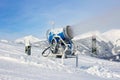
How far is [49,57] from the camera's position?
20.6 m

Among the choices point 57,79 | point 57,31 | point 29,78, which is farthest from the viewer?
point 57,31

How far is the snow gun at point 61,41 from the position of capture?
19.3 metres

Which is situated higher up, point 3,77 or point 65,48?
point 65,48

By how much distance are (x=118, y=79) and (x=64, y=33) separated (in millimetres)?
5304

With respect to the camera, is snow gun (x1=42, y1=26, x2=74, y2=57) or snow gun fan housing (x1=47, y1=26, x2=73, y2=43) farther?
snow gun (x1=42, y1=26, x2=74, y2=57)

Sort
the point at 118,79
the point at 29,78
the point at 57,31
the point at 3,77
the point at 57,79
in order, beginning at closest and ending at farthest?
1. the point at 3,77
2. the point at 29,78
3. the point at 57,79
4. the point at 118,79
5. the point at 57,31

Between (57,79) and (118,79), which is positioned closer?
(57,79)

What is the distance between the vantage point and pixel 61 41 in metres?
19.9

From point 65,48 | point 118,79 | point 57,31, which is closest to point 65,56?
point 65,48

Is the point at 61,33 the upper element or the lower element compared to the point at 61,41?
upper

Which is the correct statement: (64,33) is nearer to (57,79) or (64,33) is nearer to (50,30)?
(50,30)

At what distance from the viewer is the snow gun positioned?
19.3 meters

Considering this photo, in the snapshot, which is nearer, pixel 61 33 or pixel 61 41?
pixel 61 33

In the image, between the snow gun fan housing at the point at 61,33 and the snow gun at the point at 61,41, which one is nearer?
the snow gun fan housing at the point at 61,33
